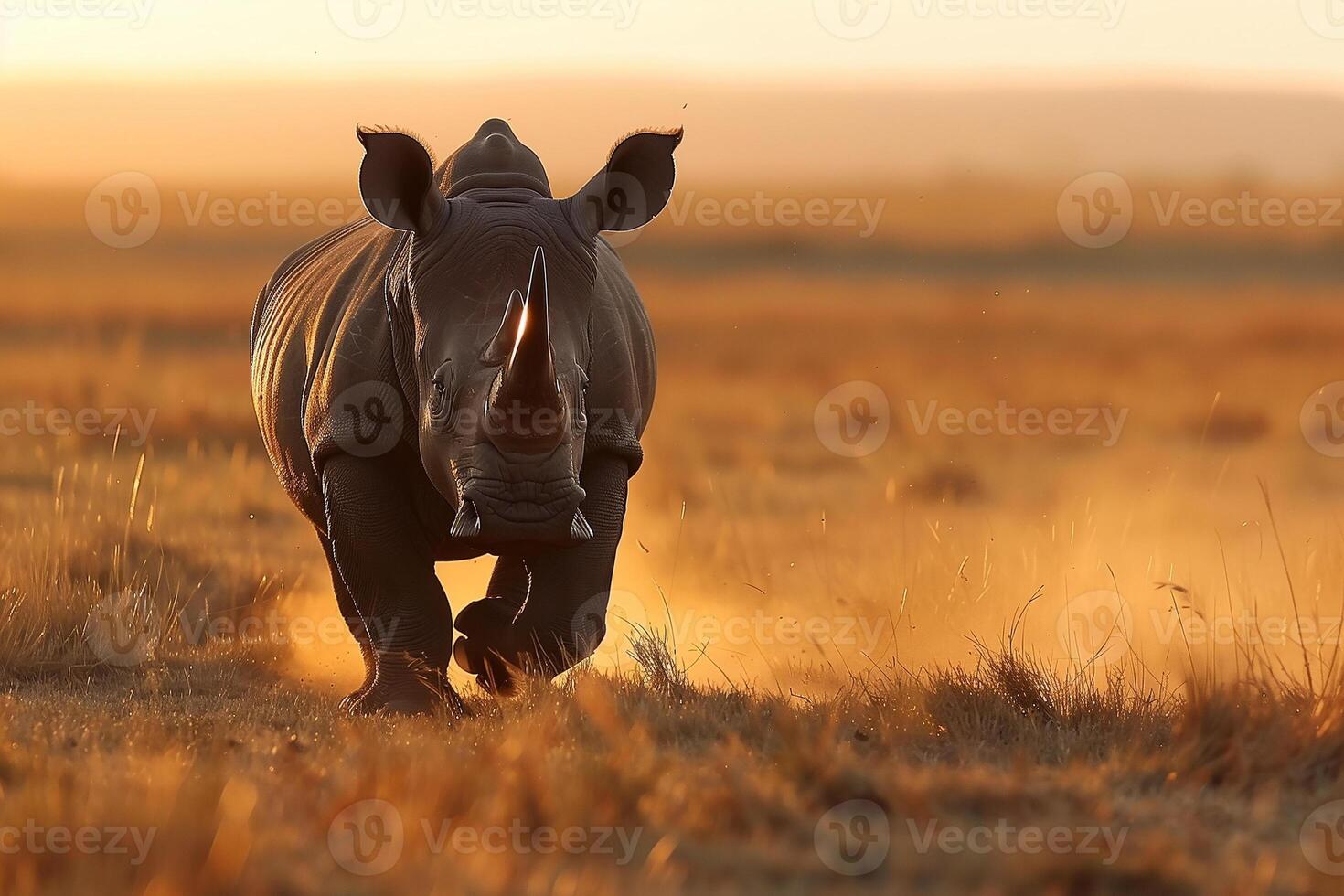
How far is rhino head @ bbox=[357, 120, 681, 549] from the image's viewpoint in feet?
16.6

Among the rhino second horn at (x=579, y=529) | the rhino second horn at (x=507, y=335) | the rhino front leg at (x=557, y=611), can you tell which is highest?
the rhino second horn at (x=507, y=335)

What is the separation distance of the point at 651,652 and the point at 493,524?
1175mm

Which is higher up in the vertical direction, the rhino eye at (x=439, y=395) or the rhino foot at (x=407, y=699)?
the rhino eye at (x=439, y=395)

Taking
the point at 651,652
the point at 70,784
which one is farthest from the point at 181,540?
the point at 70,784

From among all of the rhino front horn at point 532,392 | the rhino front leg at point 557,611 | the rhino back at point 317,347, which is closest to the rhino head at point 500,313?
the rhino front horn at point 532,392

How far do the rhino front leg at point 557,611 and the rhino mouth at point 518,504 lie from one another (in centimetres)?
61

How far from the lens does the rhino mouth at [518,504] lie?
16.6 ft

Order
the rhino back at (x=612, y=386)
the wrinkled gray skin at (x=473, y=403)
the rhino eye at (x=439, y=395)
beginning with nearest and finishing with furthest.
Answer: the wrinkled gray skin at (x=473, y=403) < the rhino eye at (x=439, y=395) < the rhino back at (x=612, y=386)

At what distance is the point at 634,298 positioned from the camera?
696cm

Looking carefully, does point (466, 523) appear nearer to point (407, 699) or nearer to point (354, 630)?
point (407, 699)

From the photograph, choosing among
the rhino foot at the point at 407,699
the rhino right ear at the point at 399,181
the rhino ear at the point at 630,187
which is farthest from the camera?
the rhino foot at the point at 407,699

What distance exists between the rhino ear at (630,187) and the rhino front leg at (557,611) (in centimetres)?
76

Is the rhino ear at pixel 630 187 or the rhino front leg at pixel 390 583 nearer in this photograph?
the rhino ear at pixel 630 187

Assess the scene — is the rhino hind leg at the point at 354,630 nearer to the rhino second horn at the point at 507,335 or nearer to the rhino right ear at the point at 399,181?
the rhino right ear at the point at 399,181
